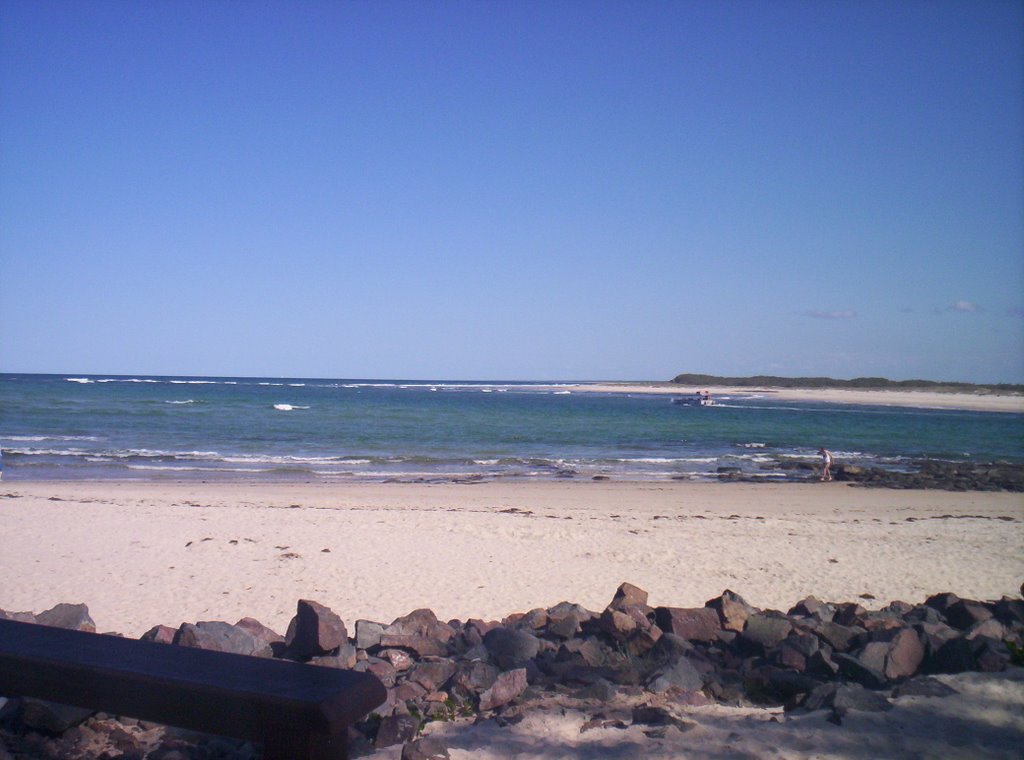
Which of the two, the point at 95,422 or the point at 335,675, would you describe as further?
the point at 95,422

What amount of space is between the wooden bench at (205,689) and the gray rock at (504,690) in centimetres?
233

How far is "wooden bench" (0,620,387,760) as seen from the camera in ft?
6.80

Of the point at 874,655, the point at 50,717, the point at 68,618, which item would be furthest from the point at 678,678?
the point at 68,618

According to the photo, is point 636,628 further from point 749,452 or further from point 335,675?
point 749,452

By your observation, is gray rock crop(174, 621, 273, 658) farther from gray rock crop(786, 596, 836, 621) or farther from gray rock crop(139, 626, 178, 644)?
gray rock crop(786, 596, 836, 621)

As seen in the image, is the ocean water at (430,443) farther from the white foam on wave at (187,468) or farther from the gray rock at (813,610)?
the gray rock at (813,610)

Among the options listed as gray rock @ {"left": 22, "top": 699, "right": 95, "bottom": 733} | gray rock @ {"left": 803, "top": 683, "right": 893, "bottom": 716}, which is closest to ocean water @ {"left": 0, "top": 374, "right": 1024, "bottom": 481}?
gray rock @ {"left": 22, "top": 699, "right": 95, "bottom": 733}

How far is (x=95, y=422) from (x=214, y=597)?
32437 millimetres

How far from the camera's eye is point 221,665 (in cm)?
226

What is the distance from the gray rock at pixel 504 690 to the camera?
4422 mm

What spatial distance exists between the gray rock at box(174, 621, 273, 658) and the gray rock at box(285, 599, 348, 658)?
8.2 inches

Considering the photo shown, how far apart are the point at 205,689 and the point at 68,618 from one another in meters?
4.48

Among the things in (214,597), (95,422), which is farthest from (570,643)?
(95,422)

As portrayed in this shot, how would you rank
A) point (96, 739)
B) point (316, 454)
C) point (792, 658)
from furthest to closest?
1. point (316, 454)
2. point (792, 658)
3. point (96, 739)
